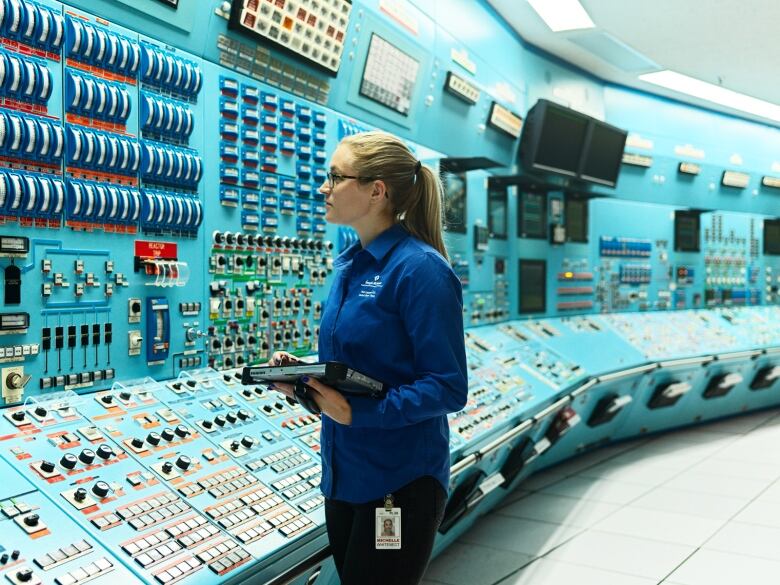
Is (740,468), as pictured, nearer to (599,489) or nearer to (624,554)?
(599,489)

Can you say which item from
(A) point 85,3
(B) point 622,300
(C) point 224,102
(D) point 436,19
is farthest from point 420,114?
(B) point 622,300

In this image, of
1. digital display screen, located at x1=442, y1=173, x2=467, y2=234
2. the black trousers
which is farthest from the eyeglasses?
digital display screen, located at x1=442, y1=173, x2=467, y2=234

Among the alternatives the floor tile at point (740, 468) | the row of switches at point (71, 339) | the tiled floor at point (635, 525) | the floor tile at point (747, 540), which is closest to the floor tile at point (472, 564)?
the tiled floor at point (635, 525)

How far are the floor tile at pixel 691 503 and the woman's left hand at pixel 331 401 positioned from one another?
3669 mm

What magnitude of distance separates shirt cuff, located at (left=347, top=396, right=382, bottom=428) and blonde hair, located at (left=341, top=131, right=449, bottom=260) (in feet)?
1.34

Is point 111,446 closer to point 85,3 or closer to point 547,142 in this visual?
point 85,3

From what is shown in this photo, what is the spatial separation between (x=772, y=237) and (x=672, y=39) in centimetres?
403

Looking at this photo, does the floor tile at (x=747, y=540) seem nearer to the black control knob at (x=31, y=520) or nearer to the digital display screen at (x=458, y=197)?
the digital display screen at (x=458, y=197)

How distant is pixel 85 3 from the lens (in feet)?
7.73

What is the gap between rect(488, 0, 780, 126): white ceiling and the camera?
520 cm

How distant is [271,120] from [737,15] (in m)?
3.89

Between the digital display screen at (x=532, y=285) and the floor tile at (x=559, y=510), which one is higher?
the digital display screen at (x=532, y=285)

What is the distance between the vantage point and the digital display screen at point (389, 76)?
12.6 ft

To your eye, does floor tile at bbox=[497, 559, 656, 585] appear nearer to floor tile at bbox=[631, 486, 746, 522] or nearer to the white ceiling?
floor tile at bbox=[631, 486, 746, 522]
